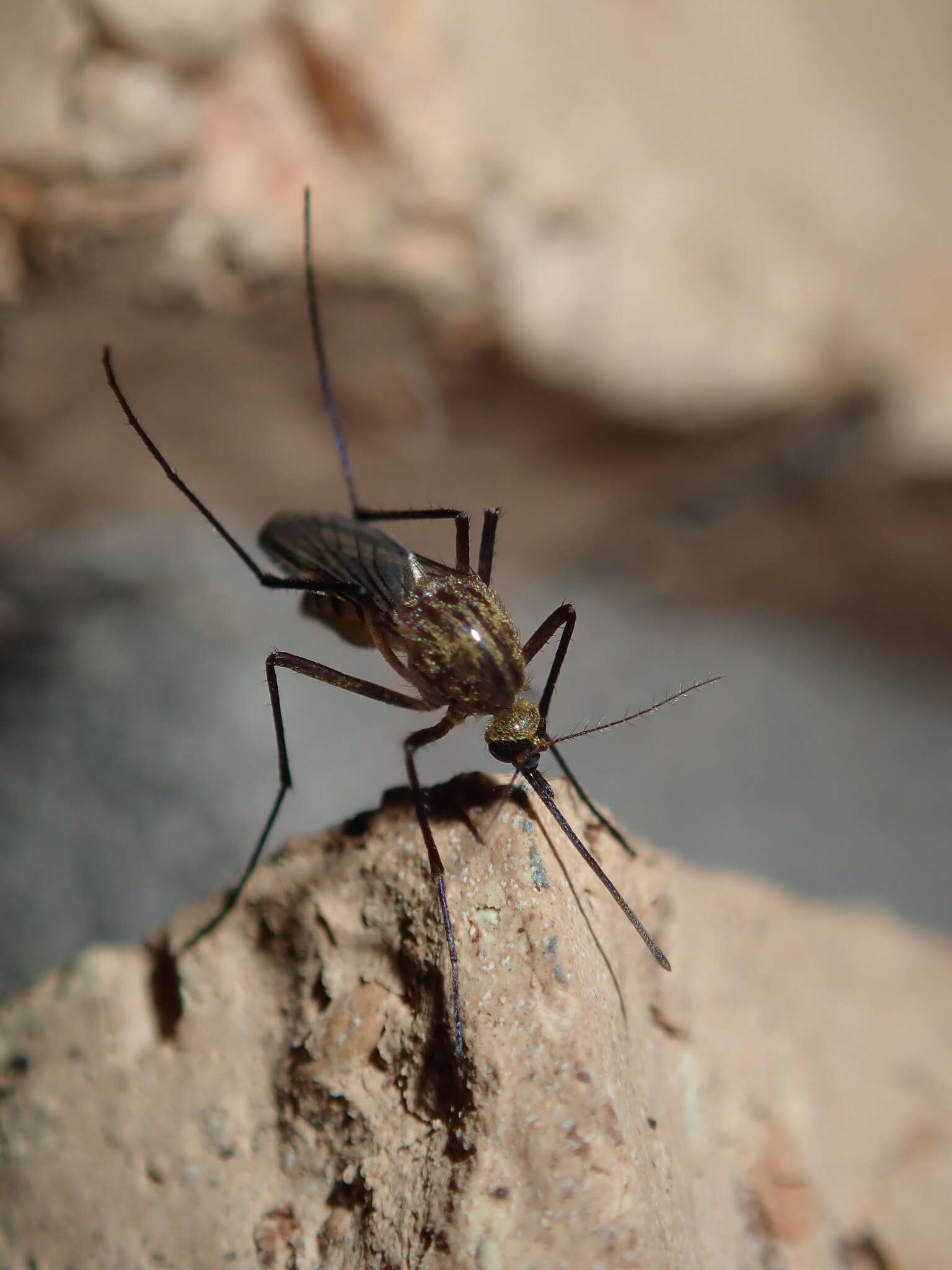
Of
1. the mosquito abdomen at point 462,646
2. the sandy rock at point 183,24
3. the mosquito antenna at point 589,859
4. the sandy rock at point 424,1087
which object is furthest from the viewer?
the sandy rock at point 183,24

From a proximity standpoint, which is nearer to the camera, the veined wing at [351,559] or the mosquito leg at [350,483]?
the veined wing at [351,559]

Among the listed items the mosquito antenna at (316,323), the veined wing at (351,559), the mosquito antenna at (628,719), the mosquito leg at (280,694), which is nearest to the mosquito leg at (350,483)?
the mosquito antenna at (316,323)

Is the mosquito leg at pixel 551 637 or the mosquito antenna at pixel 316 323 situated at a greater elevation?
the mosquito antenna at pixel 316 323

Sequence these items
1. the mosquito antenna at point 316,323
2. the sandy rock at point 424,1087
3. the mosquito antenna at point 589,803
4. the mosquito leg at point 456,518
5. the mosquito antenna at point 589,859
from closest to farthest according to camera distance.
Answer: the sandy rock at point 424,1087 → the mosquito antenna at point 589,859 → the mosquito antenna at point 589,803 → the mosquito leg at point 456,518 → the mosquito antenna at point 316,323

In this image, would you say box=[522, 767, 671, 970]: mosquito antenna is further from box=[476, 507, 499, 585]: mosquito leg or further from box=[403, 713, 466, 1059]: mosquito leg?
box=[476, 507, 499, 585]: mosquito leg

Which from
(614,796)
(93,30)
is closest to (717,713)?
(614,796)

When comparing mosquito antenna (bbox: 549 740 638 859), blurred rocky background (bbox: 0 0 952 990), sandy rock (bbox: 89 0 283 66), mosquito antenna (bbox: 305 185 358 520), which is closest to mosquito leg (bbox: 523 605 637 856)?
mosquito antenna (bbox: 549 740 638 859)

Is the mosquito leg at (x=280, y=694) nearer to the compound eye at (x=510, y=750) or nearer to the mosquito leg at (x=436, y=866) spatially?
the mosquito leg at (x=436, y=866)
